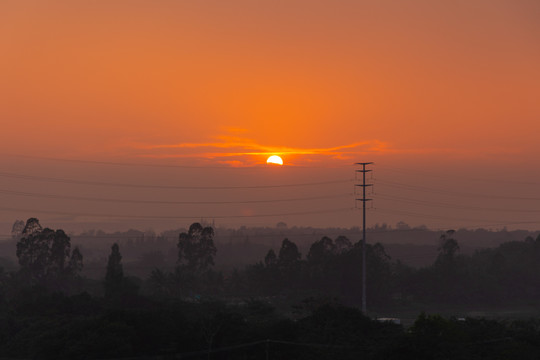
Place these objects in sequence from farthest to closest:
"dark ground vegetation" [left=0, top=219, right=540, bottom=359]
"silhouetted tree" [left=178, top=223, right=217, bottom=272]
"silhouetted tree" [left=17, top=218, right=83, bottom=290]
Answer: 1. "silhouetted tree" [left=178, top=223, right=217, bottom=272]
2. "silhouetted tree" [left=17, top=218, right=83, bottom=290]
3. "dark ground vegetation" [left=0, top=219, right=540, bottom=359]

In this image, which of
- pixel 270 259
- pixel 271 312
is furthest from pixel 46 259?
pixel 271 312

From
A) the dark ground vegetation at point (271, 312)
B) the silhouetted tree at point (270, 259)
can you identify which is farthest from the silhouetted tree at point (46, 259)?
the silhouetted tree at point (270, 259)

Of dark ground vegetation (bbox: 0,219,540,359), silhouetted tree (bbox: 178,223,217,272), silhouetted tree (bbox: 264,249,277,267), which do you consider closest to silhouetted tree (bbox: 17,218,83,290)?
dark ground vegetation (bbox: 0,219,540,359)

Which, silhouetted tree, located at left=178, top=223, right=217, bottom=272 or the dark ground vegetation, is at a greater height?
silhouetted tree, located at left=178, top=223, right=217, bottom=272

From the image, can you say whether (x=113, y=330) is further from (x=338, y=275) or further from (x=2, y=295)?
(x=338, y=275)

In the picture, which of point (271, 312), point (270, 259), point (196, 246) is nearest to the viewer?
point (271, 312)

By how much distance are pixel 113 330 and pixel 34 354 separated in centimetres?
975

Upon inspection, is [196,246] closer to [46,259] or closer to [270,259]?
[270,259]

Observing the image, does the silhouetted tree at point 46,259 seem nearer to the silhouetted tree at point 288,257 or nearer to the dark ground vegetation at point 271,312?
the dark ground vegetation at point 271,312

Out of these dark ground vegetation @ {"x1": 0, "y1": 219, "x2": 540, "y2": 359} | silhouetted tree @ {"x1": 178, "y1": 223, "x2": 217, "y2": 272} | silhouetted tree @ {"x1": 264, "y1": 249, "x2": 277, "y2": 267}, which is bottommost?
dark ground vegetation @ {"x1": 0, "y1": 219, "x2": 540, "y2": 359}

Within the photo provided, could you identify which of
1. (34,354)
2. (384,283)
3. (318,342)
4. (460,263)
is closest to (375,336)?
(318,342)

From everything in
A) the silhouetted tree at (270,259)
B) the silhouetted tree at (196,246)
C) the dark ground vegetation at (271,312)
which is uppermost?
the silhouetted tree at (196,246)

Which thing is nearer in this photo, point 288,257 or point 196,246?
point 288,257

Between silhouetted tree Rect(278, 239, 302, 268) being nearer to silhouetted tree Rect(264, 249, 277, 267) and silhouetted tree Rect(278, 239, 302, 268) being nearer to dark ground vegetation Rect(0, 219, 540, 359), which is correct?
dark ground vegetation Rect(0, 219, 540, 359)
